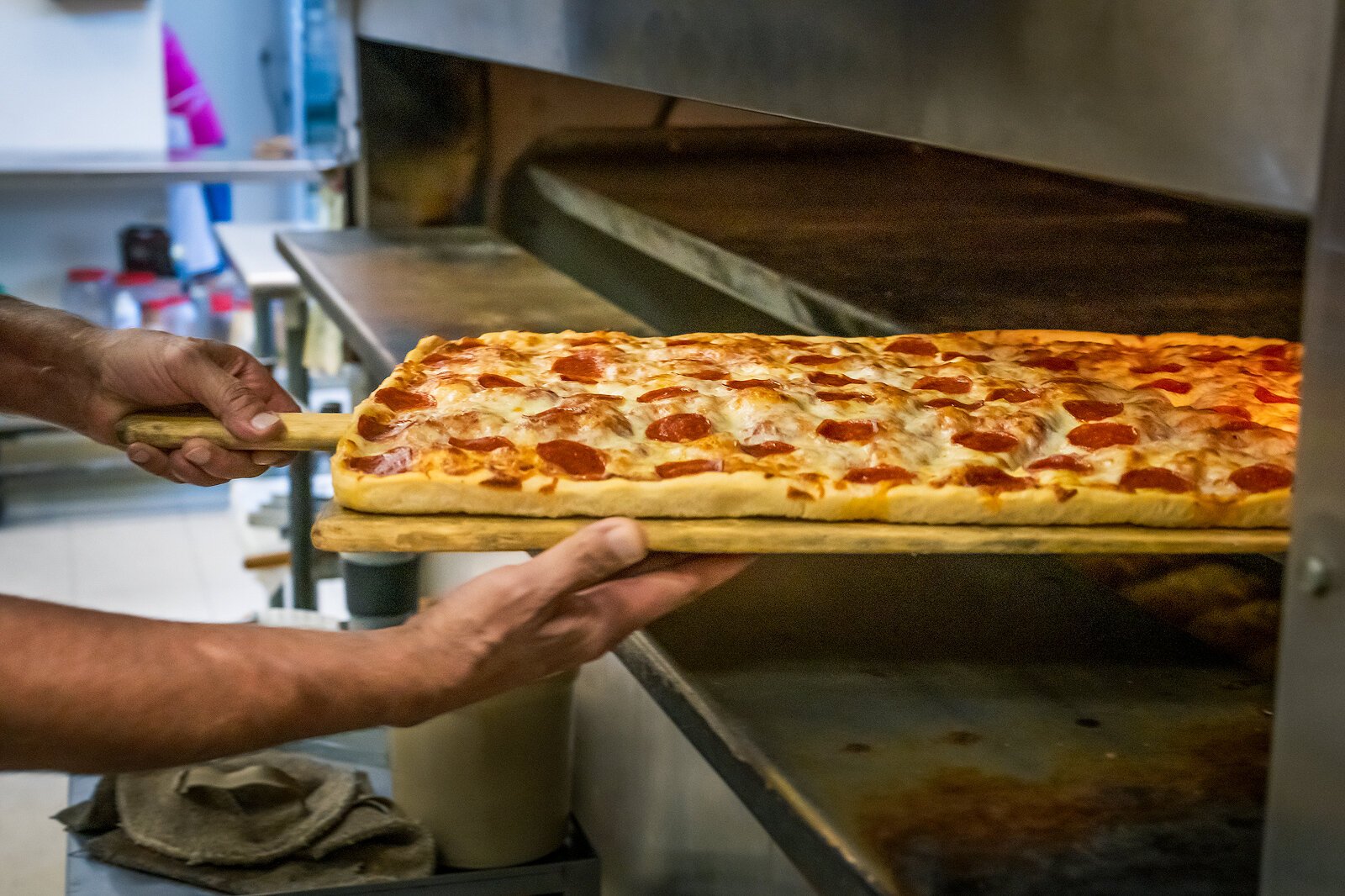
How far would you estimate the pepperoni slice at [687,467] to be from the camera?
1190 mm

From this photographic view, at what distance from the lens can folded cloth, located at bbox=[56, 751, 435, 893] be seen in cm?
171

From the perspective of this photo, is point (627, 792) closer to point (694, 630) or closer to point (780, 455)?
point (694, 630)

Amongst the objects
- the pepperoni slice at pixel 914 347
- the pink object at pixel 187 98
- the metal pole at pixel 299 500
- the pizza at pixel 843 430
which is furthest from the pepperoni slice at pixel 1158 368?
the pink object at pixel 187 98

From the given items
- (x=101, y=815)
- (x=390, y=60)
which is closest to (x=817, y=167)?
(x=390, y=60)

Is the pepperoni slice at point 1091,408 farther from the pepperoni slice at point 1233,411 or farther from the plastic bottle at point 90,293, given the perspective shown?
the plastic bottle at point 90,293

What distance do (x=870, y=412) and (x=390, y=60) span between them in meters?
1.98

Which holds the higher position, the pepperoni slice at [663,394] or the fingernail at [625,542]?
the pepperoni slice at [663,394]

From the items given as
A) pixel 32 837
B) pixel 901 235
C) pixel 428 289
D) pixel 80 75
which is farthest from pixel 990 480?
pixel 80 75

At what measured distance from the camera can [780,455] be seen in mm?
1240

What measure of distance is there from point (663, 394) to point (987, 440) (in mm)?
322

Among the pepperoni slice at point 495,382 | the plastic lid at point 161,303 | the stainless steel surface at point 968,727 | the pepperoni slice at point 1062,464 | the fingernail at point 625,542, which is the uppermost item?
the pepperoni slice at point 495,382

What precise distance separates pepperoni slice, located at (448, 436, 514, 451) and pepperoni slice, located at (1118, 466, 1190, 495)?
534 mm

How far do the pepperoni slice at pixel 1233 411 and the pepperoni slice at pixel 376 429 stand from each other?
0.79m

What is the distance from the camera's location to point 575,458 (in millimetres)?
1221
